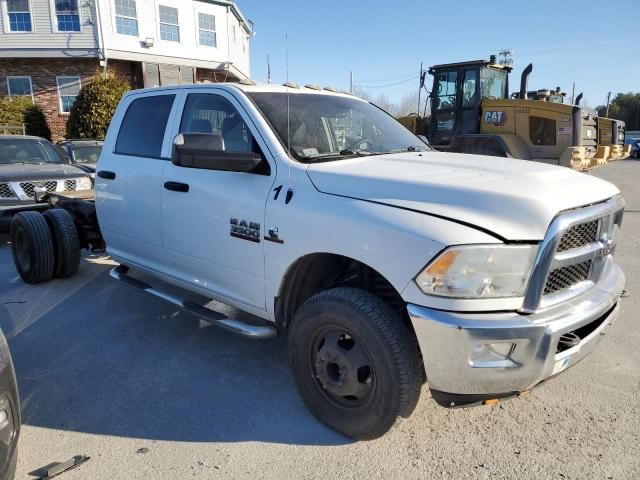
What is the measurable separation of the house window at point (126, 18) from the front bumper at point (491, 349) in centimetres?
2501

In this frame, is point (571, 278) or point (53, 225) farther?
point (53, 225)

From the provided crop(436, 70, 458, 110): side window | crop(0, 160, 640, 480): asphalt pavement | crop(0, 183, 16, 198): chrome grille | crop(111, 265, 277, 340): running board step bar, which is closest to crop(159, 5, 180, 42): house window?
crop(436, 70, 458, 110): side window

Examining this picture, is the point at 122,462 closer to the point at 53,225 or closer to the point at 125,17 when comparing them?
the point at 53,225

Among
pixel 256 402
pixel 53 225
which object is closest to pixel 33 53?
pixel 53 225

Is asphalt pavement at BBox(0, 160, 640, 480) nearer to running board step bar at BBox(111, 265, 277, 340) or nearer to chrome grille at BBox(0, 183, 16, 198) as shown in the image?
running board step bar at BBox(111, 265, 277, 340)

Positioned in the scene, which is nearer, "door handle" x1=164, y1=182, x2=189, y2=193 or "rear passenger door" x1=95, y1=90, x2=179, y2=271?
"door handle" x1=164, y1=182, x2=189, y2=193

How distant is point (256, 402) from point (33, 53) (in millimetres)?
24542

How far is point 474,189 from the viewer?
2.50 m

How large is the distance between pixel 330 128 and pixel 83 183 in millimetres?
5792

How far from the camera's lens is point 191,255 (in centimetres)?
A: 373

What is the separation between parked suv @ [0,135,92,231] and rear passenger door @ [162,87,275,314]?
382 centimetres

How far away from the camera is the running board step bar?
325 cm

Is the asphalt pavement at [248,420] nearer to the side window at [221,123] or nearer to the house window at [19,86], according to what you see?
the side window at [221,123]

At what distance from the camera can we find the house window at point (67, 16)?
2253cm
